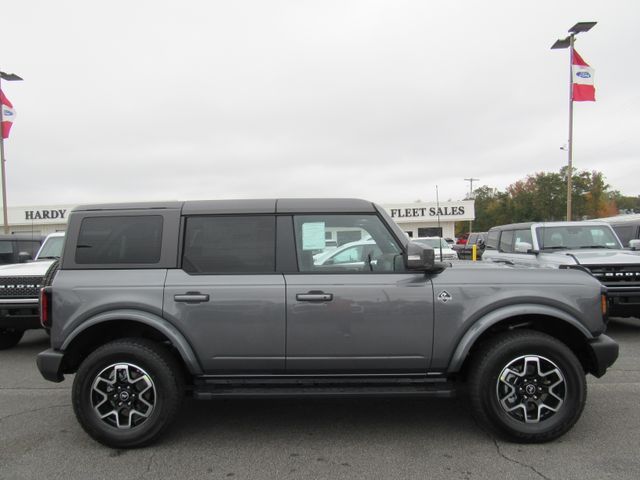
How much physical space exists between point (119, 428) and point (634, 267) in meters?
7.24

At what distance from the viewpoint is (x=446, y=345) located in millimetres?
3670

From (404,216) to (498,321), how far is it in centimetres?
3751

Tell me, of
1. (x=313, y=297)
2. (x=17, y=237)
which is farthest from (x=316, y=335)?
(x=17, y=237)

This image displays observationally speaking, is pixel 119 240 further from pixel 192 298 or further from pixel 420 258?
pixel 420 258

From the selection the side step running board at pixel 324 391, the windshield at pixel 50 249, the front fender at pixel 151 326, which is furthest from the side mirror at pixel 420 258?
the windshield at pixel 50 249

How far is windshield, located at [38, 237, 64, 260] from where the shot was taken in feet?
28.5

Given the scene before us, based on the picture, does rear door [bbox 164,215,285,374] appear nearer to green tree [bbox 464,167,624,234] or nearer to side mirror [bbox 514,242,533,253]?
side mirror [bbox 514,242,533,253]

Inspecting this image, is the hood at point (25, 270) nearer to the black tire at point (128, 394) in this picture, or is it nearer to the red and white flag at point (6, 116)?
the black tire at point (128, 394)

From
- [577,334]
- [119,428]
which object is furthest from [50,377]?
[577,334]

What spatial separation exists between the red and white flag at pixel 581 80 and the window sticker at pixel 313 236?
16.3 metres

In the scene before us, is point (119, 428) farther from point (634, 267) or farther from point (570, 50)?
point (570, 50)

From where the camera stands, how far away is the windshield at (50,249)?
8672 mm

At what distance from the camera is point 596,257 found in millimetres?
7582

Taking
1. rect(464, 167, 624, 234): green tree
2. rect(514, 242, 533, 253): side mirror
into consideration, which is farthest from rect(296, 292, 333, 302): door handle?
rect(464, 167, 624, 234): green tree
